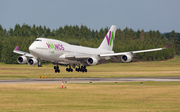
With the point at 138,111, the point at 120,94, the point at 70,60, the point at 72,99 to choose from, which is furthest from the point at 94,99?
the point at 70,60

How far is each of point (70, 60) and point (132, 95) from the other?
1337 inches

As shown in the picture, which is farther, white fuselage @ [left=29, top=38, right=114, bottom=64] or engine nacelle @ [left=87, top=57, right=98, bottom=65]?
engine nacelle @ [left=87, top=57, right=98, bottom=65]

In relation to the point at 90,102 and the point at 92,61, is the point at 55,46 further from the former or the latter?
the point at 90,102

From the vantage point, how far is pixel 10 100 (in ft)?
106

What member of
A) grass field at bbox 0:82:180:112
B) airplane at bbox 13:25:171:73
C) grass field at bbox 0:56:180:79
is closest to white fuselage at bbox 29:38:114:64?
airplane at bbox 13:25:171:73

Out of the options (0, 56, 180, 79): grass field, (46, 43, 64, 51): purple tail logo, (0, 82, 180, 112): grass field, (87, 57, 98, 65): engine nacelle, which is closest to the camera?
(0, 82, 180, 112): grass field

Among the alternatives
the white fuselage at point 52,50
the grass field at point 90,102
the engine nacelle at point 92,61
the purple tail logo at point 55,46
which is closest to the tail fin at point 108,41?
the white fuselage at point 52,50

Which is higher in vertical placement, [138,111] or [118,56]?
[118,56]

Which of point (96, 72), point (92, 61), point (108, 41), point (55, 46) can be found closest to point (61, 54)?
point (55, 46)

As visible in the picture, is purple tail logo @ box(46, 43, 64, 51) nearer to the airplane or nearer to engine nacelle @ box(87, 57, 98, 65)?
the airplane

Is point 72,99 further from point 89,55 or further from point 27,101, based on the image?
point 89,55

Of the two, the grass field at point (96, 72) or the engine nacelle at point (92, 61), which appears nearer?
the engine nacelle at point (92, 61)

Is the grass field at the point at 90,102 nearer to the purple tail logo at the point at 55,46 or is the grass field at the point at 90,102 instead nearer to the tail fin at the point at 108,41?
the purple tail logo at the point at 55,46

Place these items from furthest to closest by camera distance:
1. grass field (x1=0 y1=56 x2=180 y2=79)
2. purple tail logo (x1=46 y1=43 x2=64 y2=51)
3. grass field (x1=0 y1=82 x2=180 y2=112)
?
grass field (x1=0 y1=56 x2=180 y2=79)
purple tail logo (x1=46 y1=43 x2=64 y2=51)
grass field (x1=0 y1=82 x2=180 y2=112)
